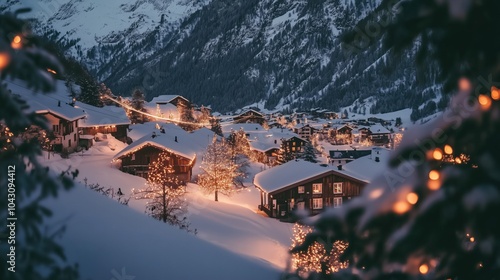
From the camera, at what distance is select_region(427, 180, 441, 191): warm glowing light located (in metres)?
1.85

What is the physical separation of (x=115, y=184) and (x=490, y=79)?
2825 centimetres

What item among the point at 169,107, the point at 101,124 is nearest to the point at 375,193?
the point at 101,124

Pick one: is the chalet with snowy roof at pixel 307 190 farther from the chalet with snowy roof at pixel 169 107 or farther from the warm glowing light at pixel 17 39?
the chalet with snowy roof at pixel 169 107

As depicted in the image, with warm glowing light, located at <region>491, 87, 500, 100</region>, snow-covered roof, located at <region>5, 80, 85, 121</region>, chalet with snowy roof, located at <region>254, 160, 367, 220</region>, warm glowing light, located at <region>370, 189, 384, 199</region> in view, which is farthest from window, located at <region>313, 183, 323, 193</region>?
warm glowing light, located at <region>491, 87, 500, 100</region>

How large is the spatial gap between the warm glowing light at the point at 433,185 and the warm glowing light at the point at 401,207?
0.46 feet

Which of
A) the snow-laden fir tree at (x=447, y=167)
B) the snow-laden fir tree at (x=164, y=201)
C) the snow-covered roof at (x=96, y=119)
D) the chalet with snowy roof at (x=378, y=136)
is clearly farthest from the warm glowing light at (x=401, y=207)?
the chalet with snowy roof at (x=378, y=136)

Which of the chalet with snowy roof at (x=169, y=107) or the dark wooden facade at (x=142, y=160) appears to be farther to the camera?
the chalet with snowy roof at (x=169, y=107)

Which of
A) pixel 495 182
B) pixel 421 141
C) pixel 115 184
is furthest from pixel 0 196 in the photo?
pixel 115 184

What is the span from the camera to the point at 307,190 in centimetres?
3266

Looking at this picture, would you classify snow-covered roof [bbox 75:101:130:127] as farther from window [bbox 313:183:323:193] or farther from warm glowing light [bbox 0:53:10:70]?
warm glowing light [bbox 0:53:10:70]

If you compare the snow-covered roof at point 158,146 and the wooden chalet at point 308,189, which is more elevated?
the snow-covered roof at point 158,146

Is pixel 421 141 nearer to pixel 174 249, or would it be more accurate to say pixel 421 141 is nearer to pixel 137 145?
pixel 174 249

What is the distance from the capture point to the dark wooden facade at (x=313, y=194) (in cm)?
3197

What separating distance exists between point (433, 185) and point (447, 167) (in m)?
0.13
